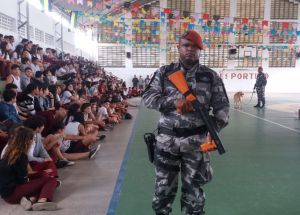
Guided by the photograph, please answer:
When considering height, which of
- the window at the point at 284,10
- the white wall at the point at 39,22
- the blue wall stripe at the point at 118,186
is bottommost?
the blue wall stripe at the point at 118,186

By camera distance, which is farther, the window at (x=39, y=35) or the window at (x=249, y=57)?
the window at (x=249, y=57)

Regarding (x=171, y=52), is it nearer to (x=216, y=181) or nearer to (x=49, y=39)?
(x=49, y=39)

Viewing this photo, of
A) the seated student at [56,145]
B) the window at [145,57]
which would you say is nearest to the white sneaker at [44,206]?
the seated student at [56,145]

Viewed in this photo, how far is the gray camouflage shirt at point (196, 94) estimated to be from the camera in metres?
2.54

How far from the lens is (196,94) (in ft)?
8.38

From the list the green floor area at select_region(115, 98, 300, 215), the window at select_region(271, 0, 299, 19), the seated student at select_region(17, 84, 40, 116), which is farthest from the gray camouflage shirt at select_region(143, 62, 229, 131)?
the window at select_region(271, 0, 299, 19)

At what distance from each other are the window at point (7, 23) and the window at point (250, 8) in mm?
19378

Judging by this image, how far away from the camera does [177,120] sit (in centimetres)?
255

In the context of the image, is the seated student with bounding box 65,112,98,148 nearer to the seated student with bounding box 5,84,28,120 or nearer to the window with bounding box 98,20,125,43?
the seated student with bounding box 5,84,28,120

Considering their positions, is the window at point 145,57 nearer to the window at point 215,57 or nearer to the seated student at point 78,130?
the window at point 215,57

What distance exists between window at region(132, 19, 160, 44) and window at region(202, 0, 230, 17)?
167 inches

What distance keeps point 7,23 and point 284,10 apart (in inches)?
897

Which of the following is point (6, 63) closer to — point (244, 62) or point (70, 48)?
point (70, 48)

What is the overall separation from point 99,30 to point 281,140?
22.1 metres
